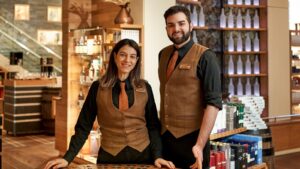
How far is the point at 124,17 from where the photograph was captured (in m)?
5.28

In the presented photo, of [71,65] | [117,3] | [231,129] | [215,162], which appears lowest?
[215,162]

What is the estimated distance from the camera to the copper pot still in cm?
527

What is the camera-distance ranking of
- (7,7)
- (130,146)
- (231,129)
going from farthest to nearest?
(7,7), (231,129), (130,146)

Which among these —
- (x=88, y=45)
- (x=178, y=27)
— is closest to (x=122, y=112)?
(x=178, y=27)

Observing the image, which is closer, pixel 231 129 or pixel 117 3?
pixel 231 129

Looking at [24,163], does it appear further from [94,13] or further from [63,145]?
[94,13]

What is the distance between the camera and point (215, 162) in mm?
3471

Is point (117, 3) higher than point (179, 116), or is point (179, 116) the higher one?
point (117, 3)

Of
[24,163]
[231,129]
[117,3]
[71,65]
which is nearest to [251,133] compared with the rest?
[231,129]

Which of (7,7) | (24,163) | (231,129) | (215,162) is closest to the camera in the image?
(215,162)

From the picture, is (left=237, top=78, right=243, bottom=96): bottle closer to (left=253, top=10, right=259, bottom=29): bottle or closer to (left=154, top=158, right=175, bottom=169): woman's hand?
(left=253, top=10, right=259, bottom=29): bottle

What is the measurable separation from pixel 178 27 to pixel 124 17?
2963mm

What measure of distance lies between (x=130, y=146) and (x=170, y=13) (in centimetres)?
83

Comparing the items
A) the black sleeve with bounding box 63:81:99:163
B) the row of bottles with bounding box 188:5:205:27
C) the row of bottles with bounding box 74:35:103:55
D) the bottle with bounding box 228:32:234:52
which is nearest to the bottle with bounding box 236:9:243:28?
the bottle with bounding box 228:32:234:52
